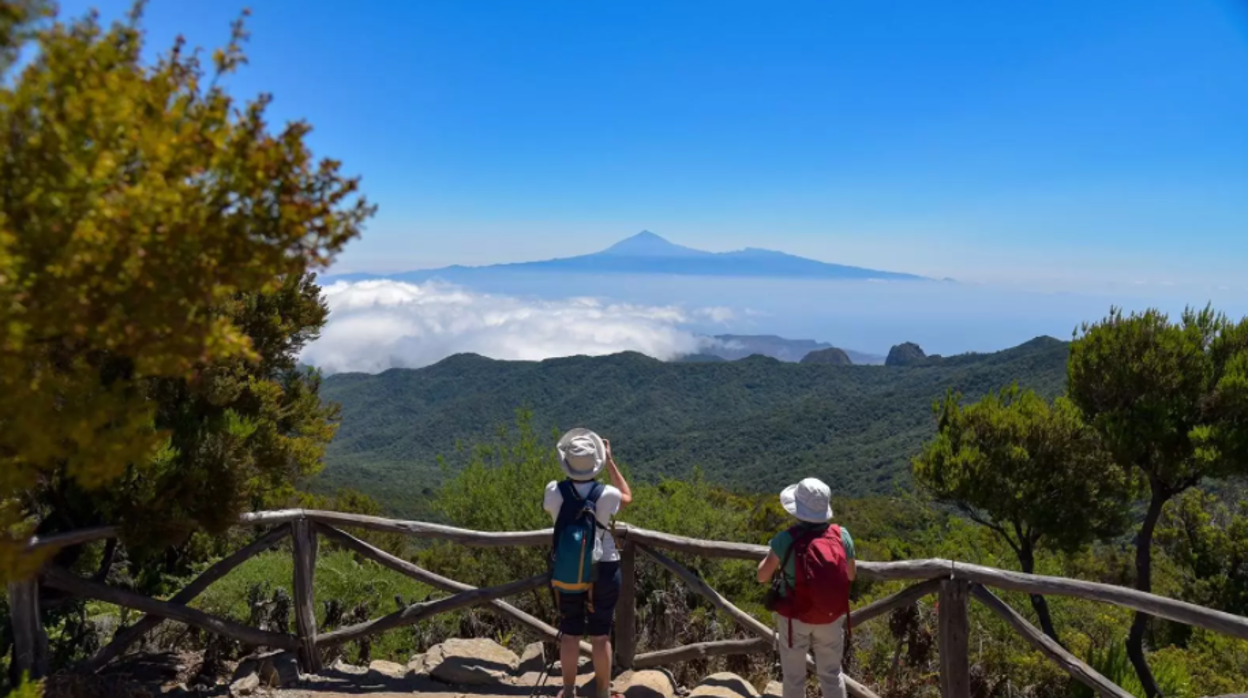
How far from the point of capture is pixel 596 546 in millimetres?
3861

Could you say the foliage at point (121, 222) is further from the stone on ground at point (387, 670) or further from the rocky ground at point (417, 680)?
the stone on ground at point (387, 670)

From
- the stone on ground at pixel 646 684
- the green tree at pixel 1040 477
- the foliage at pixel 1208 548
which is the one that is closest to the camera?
the stone on ground at pixel 646 684

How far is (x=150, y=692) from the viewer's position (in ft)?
14.2

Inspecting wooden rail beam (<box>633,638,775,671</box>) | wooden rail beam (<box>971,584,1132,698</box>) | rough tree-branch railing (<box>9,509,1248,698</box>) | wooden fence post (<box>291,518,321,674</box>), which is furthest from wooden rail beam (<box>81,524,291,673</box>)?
wooden rail beam (<box>971,584,1132,698</box>)

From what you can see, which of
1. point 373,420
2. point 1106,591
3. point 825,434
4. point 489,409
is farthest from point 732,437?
point 1106,591

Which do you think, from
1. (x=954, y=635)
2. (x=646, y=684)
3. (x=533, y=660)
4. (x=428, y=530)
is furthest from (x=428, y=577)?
(x=954, y=635)

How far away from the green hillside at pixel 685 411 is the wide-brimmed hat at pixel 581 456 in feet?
154

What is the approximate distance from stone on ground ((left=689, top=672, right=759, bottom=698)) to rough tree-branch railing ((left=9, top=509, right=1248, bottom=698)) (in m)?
0.16

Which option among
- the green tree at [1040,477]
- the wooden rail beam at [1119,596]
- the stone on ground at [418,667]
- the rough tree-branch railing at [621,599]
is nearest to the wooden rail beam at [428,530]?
the rough tree-branch railing at [621,599]

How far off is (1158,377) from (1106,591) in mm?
7240

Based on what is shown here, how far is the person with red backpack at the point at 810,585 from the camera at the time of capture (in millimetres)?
3602

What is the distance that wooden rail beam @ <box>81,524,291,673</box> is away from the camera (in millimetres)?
4379

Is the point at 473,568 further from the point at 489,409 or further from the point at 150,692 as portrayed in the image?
the point at 489,409

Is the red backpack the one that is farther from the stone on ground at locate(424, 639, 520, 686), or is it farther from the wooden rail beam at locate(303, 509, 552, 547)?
the stone on ground at locate(424, 639, 520, 686)
